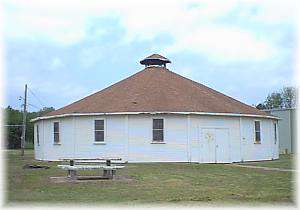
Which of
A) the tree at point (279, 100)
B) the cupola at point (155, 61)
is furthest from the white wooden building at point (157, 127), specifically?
the tree at point (279, 100)

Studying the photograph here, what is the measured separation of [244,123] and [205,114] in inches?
129

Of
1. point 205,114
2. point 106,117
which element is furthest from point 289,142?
point 106,117

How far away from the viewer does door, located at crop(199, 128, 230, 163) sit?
94.2ft

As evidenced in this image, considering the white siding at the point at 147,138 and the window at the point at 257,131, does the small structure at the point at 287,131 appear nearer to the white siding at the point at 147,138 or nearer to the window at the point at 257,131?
the window at the point at 257,131

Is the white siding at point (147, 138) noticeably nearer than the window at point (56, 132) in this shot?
Yes

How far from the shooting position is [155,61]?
36.3 meters

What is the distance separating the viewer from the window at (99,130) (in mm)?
28750

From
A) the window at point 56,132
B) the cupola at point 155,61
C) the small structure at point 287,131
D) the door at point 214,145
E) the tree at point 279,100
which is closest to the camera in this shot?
the door at point 214,145

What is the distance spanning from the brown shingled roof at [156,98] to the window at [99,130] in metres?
0.69

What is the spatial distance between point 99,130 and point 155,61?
30.7 ft

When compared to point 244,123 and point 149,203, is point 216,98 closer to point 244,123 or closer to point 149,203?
point 244,123

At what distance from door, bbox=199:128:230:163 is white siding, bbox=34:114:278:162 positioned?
0.06m

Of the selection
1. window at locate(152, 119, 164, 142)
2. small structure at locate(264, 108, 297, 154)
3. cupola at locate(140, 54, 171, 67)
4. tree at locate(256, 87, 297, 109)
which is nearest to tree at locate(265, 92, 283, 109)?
tree at locate(256, 87, 297, 109)

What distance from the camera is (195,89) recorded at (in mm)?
32750
